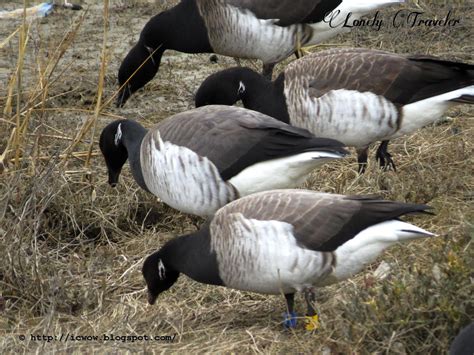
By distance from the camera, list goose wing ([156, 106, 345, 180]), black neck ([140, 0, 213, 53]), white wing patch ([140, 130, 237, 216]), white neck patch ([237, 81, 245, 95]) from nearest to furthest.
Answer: goose wing ([156, 106, 345, 180]) → white wing patch ([140, 130, 237, 216]) → white neck patch ([237, 81, 245, 95]) → black neck ([140, 0, 213, 53])

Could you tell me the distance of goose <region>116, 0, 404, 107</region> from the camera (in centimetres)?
944

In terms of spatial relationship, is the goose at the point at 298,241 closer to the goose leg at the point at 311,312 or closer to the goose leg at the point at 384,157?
the goose leg at the point at 311,312

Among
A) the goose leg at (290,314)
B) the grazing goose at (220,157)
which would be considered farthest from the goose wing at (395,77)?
the goose leg at (290,314)

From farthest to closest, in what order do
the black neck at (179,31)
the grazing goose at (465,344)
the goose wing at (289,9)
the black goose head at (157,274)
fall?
the black neck at (179,31), the goose wing at (289,9), the black goose head at (157,274), the grazing goose at (465,344)

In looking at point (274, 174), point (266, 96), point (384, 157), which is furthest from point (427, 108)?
point (274, 174)

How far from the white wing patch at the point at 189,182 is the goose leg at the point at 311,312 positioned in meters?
1.36

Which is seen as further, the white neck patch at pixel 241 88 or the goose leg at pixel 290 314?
the white neck patch at pixel 241 88

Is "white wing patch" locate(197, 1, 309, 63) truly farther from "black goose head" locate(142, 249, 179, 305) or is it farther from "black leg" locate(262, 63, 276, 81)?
"black goose head" locate(142, 249, 179, 305)

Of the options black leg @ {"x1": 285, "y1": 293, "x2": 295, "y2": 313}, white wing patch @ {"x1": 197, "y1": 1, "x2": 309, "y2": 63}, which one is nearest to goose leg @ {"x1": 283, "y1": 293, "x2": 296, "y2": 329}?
black leg @ {"x1": 285, "y1": 293, "x2": 295, "y2": 313}

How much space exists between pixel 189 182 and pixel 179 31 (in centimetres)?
328

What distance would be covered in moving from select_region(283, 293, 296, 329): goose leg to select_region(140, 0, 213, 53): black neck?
14.3ft

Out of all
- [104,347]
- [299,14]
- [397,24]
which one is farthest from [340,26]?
[104,347]

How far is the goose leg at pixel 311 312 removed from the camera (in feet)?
18.4

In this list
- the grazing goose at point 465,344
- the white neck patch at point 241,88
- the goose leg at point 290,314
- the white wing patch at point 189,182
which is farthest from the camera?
the white neck patch at point 241,88
